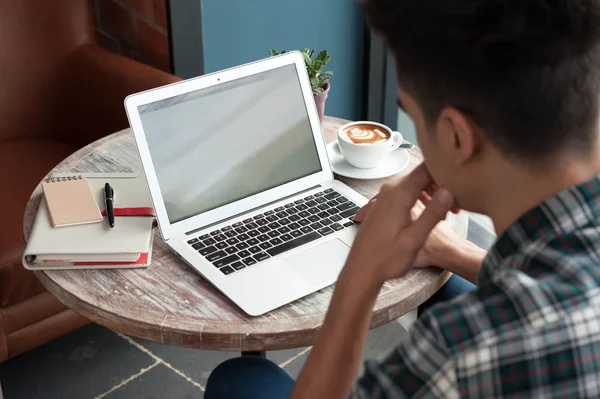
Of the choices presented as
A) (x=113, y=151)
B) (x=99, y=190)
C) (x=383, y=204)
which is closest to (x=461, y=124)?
(x=383, y=204)

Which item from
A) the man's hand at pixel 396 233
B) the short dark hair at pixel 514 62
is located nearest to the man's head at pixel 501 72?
the short dark hair at pixel 514 62

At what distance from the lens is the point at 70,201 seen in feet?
4.52

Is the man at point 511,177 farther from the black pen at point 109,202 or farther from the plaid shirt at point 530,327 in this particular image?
the black pen at point 109,202

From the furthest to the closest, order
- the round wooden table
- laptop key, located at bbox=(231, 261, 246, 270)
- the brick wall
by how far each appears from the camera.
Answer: the brick wall, laptop key, located at bbox=(231, 261, 246, 270), the round wooden table

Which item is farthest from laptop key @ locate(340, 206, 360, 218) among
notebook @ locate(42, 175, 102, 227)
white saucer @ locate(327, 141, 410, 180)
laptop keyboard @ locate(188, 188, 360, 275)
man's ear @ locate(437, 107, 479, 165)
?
man's ear @ locate(437, 107, 479, 165)

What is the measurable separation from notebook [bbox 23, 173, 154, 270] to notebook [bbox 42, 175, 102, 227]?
0.01m

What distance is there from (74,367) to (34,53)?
0.90 meters

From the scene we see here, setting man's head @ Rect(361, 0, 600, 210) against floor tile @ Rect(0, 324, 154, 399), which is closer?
man's head @ Rect(361, 0, 600, 210)

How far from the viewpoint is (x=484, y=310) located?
74 cm

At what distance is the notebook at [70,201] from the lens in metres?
1.33

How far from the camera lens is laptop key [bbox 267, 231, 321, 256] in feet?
4.21

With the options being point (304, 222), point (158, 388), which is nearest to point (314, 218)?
point (304, 222)

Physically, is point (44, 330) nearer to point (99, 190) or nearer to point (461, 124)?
point (99, 190)

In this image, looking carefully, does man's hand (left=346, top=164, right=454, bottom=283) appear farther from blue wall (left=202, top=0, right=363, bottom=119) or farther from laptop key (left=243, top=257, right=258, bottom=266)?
blue wall (left=202, top=0, right=363, bottom=119)
